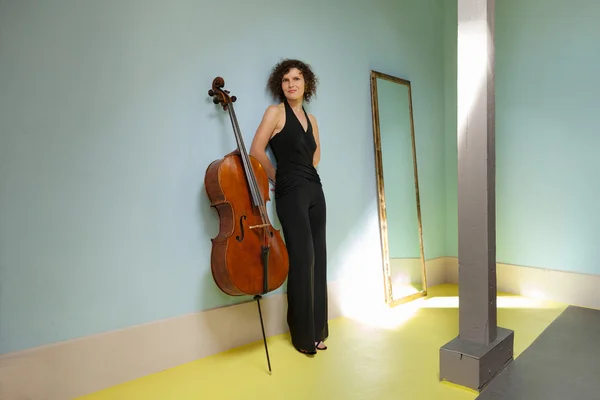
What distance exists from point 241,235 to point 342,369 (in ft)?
2.78

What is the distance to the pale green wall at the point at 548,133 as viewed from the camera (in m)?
3.16

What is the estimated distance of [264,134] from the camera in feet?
8.14

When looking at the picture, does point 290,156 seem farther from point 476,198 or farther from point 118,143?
point 476,198

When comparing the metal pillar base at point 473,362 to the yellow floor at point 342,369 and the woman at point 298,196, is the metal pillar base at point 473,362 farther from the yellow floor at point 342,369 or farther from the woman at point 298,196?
the woman at point 298,196

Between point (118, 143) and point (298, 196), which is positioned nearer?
point (118, 143)

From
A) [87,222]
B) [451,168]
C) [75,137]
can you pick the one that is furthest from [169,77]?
[451,168]

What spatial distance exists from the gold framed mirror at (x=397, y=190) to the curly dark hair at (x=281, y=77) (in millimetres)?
835

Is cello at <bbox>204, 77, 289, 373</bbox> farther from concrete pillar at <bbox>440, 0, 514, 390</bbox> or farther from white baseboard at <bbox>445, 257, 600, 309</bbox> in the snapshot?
white baseboard at <bbox>445, 257, 600, 309</bbox>

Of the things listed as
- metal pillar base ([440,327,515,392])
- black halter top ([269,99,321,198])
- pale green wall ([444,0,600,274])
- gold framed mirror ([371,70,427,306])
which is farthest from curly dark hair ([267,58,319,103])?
pale green wall ([444,0,600,274])

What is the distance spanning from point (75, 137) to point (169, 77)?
58 cm

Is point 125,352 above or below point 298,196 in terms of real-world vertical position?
below

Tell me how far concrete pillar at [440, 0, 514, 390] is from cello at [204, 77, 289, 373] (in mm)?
913

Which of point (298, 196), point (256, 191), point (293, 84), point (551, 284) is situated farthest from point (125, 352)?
point (551, 284)

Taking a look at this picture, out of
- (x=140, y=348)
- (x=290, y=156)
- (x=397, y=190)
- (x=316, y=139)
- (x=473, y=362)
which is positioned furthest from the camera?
(x=397, y=190)
